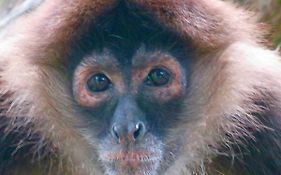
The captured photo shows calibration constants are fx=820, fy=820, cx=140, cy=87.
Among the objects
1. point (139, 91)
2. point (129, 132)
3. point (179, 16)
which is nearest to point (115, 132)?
point (129, 132)

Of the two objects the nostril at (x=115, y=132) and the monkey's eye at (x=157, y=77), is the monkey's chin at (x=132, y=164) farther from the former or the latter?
the monkey's eye at (x=157, y=77)

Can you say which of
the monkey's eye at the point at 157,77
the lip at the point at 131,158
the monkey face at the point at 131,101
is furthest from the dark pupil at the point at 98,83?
the lip at the point at 131,158

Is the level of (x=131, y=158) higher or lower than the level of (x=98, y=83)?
lower

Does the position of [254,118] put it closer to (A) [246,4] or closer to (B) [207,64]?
(B) [207,64]

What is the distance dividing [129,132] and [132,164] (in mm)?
162

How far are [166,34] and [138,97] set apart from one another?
0.28 meters

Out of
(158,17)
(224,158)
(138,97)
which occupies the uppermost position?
(158,17)

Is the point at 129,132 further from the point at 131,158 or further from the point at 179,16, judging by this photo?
the point at 179,16

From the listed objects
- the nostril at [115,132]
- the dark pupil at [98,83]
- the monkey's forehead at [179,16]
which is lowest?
the nostril at [115,132]

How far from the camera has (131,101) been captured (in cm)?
316

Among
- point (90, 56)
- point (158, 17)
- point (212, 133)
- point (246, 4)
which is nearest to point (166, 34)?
point (158, 17)

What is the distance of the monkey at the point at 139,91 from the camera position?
10.4 feet

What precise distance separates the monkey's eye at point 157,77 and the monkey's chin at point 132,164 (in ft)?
0.95

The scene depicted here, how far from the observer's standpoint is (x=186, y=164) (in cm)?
357
